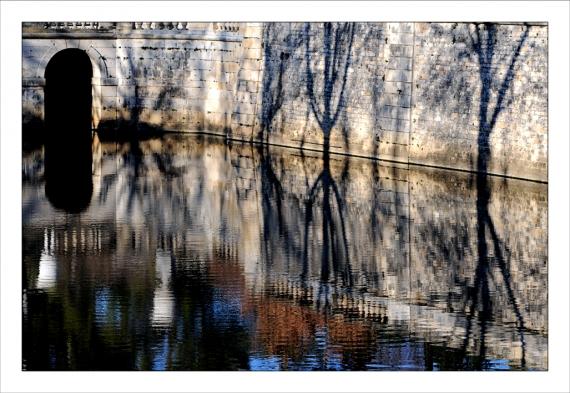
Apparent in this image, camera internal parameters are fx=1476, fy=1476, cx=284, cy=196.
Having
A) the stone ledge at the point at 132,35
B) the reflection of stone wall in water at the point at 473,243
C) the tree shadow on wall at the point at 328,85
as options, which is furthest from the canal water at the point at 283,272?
the stone ledge at the point at 132,35

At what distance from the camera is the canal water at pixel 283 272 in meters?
8.57

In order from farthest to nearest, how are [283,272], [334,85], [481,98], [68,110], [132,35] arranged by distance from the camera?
[68,110] → [132,35] → [334,85] → [481,98] → [283,272]

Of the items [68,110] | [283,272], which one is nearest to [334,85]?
[68,110]

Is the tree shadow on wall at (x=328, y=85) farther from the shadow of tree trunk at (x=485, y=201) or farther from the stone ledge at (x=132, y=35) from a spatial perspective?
the stone ledge at (x=132, y=35)

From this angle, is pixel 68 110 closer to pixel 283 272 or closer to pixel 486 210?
pixel 486 210

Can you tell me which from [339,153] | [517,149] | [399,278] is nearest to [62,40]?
[339,153]

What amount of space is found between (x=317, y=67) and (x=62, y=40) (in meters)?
6.16

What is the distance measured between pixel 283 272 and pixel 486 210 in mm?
3768

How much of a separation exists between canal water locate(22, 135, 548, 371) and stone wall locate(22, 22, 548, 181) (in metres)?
0.83

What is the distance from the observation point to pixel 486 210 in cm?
1428

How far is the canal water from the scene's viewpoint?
8.57m

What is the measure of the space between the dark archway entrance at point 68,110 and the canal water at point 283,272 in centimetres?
267

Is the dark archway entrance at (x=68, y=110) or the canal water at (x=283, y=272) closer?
the canal water at (x=283, y=272)

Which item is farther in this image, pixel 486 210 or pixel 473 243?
pixel 486 210
